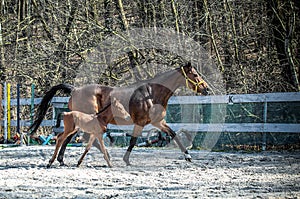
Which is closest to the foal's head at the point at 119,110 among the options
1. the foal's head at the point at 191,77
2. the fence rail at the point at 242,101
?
the foal's head at the point at 191,77

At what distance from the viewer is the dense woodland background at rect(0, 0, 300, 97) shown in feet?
44.1

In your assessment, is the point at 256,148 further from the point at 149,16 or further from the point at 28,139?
the point at 28,139

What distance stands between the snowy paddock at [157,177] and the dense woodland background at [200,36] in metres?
3.47

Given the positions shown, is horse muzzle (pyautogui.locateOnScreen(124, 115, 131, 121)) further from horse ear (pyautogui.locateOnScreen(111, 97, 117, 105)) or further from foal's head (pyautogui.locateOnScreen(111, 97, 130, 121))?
horse ear (pyautogui.locateOnScreen(111, 97, 117, 105))

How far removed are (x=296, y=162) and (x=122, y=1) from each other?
8097 millimetres

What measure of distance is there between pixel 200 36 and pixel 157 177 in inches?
311

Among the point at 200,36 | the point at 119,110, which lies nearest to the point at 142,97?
the point at 119,110

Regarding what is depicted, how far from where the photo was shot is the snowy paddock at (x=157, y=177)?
580cm

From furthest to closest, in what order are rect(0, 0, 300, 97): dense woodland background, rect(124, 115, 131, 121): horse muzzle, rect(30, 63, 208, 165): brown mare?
rect(0, 0, 300, 97): dense woodland background < rect(124, 115, 131, 121): horse muzzle < rect(30, 63, 208, 165): brown mare

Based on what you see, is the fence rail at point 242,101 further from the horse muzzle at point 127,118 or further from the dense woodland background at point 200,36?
the horse muzzle at point 127,118

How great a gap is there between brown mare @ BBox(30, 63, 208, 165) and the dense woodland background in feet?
12.6

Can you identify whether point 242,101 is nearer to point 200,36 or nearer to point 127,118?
point 200,36

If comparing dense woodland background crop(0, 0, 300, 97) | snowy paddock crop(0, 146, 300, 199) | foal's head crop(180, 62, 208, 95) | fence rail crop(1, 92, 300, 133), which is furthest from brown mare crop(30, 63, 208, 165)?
dense woodland background crop(0, 0, 300, 97)

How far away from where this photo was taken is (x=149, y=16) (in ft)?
48.5
